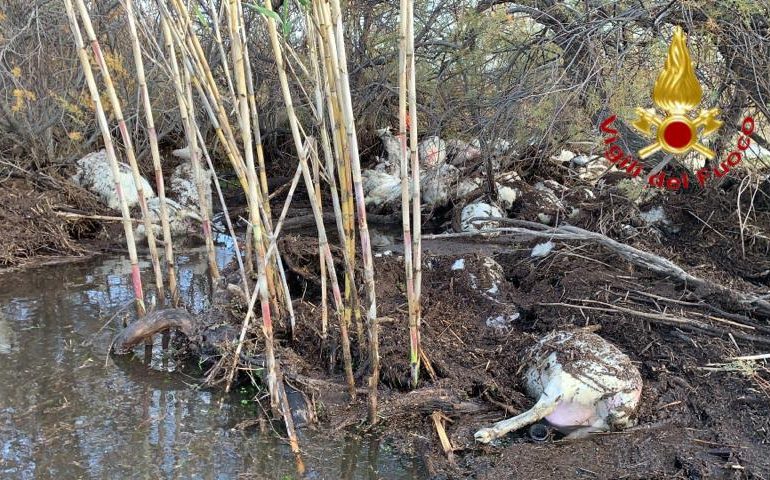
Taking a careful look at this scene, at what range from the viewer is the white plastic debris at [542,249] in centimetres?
459

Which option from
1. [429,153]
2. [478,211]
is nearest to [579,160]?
[478,211]

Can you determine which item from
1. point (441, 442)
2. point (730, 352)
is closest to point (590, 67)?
point (730, 352)

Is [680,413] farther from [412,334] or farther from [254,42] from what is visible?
[254,42]

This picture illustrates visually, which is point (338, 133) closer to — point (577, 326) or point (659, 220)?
point (577, 326)

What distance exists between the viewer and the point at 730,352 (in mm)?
3312

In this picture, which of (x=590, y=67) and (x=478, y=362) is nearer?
(x=478, y=362)

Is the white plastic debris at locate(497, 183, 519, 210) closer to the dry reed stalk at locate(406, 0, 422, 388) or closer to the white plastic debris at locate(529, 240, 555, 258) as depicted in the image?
the white plastic debris at locate(529, 240, 555, 258)

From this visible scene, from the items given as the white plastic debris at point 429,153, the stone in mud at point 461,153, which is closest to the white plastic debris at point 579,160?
the stone in mud at point 461,153

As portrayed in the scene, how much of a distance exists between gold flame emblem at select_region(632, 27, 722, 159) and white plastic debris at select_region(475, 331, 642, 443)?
3.37 ft

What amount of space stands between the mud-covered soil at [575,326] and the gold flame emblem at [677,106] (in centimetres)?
76

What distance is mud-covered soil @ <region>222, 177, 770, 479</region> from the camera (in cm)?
282

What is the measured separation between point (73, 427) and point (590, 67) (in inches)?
129

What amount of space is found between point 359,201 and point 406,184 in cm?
20

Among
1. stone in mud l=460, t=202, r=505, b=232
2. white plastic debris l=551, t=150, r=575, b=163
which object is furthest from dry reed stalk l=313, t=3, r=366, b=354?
white plastic debris l=551, t=150, r=575, b=163
